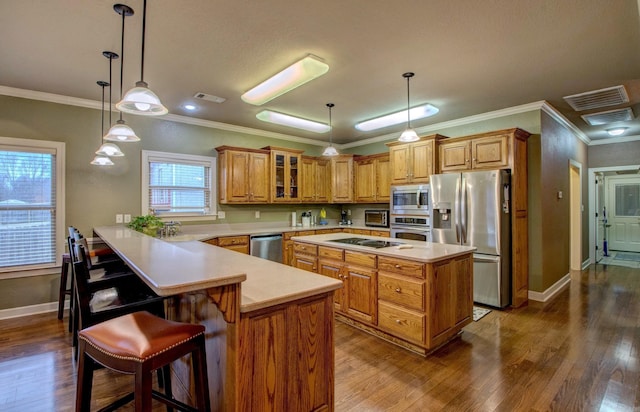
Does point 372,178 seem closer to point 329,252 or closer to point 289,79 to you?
point 329,252

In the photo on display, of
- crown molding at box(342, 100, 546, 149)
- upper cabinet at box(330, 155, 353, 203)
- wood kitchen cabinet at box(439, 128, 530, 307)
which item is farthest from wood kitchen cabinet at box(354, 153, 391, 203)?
wood kitchen cabinet at box(439, 128, 530, 307)

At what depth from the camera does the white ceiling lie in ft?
7.05

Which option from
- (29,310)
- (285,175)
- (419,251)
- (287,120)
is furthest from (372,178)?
(29,310)

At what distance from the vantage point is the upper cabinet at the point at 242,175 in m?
4.86

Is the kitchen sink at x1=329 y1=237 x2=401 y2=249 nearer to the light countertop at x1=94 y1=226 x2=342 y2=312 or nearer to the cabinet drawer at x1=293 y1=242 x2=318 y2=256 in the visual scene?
the cabinet drawer at x1=293 y1=242 x2=318 y2=256

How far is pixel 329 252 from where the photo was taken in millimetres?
3418

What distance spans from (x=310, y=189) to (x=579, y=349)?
4340mm

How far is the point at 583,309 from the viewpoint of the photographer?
382 cm

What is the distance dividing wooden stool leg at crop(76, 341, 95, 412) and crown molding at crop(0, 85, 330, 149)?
367 cm

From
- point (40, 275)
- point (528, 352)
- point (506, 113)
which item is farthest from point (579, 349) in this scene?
point (40, 275)

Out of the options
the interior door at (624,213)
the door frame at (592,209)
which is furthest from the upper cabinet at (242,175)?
the interior door at (624,213)

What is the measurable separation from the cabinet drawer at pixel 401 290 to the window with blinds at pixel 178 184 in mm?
3187

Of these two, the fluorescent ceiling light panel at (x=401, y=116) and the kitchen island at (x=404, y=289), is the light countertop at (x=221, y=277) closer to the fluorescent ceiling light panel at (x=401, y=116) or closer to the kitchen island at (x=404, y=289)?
the kitchen island at (x=404, y=289)

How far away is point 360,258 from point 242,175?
107 inches
